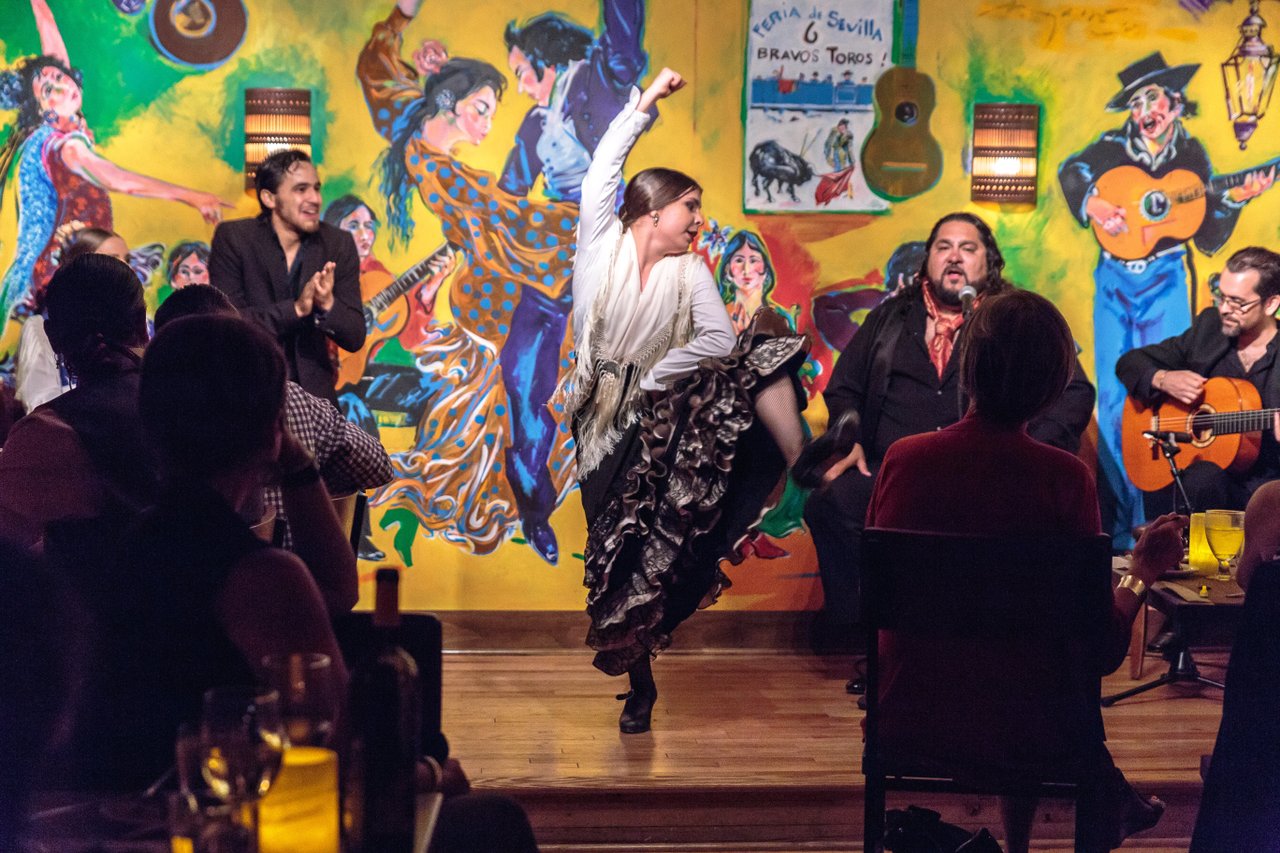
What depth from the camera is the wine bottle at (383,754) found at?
48.9 inches

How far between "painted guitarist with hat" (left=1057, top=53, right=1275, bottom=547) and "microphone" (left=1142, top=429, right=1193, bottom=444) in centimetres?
28

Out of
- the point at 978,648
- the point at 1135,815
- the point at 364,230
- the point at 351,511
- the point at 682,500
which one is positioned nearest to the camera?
the point at 978,648

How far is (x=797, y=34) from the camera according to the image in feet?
16.4

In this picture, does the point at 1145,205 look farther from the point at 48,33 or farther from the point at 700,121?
the point at 48,33

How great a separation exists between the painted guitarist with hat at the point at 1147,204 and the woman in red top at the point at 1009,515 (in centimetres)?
313

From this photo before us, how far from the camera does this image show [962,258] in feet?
15.1

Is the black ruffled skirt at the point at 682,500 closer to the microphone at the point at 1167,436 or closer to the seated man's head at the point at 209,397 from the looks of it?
the microphone at the point at 1167,436

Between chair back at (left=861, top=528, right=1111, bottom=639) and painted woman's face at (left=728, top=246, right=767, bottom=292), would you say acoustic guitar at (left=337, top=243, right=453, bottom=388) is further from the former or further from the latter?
chair back at (left=861, top=528, right=1111, bottom=639)

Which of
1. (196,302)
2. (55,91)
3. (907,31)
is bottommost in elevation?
(196,302)

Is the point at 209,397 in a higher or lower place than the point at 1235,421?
higher

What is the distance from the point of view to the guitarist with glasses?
15.6 ft

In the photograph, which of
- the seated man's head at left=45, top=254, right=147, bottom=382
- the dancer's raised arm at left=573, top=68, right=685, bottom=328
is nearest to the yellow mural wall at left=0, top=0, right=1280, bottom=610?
the dancer's raised arm at left=573, top=68, right=685, bottom=328

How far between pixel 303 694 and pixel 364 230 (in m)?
3.83

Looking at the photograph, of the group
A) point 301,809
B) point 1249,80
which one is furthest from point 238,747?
point 1249,80
